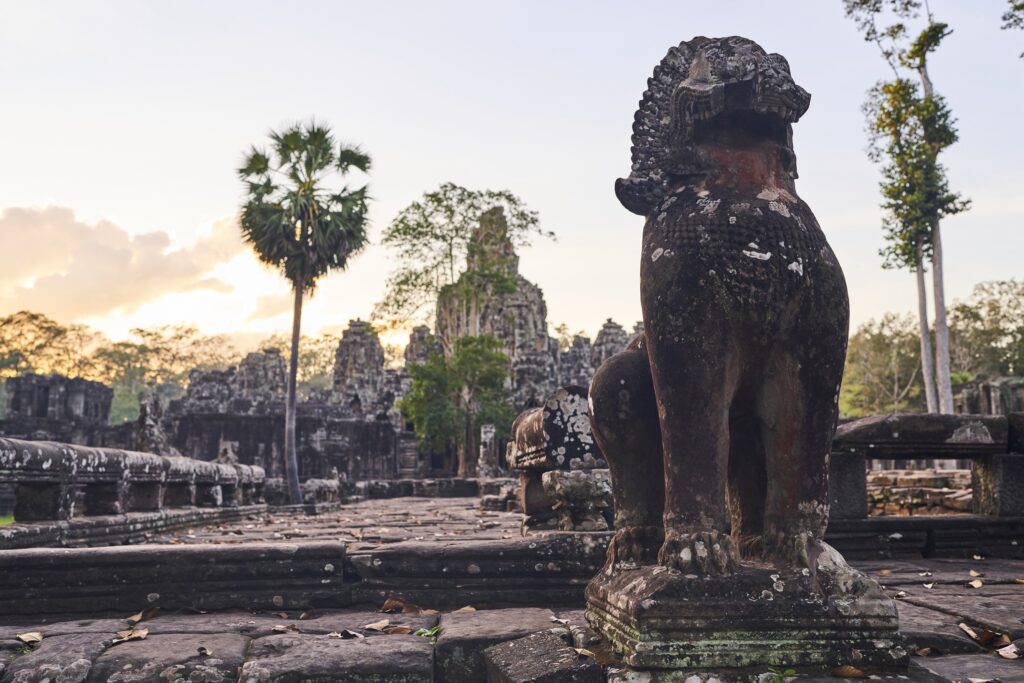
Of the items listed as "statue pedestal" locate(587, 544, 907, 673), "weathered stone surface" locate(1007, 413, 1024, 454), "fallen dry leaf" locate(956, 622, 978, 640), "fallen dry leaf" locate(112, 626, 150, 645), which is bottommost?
"fallen dry leaf" locate(112, 626, 150, 645)

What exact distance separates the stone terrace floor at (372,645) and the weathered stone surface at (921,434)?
197 cm

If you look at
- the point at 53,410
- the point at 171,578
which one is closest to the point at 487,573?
the point at 171,578

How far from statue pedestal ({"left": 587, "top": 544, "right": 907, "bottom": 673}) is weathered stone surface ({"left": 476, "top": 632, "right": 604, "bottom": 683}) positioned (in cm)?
13

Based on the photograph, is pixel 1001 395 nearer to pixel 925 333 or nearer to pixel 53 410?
pixel 925 333

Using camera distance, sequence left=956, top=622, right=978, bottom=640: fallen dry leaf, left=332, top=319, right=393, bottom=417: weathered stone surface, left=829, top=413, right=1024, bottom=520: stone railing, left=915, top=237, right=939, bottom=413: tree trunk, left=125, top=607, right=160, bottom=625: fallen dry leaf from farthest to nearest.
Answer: left=332, top=319, right=393, bottom=417: weathered stone surface < left=915, top=237, right=939, bottom=413: tree trunk < left=829, top=413, right=1024, bottom=520: stone railing < left=125, top=607, right=160, bottom=625: fallen dry leaf < left=956, top=622, right=978, bottom=640: fallen dry leaf

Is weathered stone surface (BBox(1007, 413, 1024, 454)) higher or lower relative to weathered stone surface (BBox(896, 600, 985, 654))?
higher

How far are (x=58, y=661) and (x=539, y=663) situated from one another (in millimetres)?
1572

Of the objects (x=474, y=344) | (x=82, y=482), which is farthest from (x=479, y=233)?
(x=82, y=482)

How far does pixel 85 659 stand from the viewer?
9.00 ft

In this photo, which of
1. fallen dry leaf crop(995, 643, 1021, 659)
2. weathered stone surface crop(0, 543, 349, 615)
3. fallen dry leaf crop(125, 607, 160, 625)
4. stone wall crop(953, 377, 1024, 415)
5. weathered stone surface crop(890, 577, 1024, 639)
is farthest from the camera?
stone wall crop(953, 377, 1024, 415)

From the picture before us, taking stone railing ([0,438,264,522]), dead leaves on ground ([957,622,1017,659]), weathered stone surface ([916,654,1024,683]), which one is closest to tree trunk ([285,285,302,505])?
stone railing ([0,438,264,522])

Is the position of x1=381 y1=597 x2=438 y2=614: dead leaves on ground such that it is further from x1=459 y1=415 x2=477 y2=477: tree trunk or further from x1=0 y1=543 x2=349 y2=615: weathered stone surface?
x1=459 y1=415 x2=477 y2=477: tree trunk

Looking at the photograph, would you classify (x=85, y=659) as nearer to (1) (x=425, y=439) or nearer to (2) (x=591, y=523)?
(2) (x=591, y=523)

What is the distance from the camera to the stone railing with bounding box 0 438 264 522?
17.4 feet
